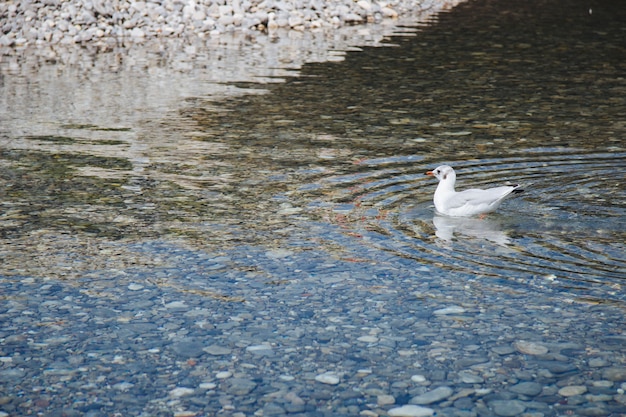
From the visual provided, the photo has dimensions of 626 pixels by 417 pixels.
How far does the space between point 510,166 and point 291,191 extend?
3.04 meters

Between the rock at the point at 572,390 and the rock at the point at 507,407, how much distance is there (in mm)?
342

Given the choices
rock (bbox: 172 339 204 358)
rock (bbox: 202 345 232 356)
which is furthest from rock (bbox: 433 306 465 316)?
rock (bbox: 172 339 204 358)

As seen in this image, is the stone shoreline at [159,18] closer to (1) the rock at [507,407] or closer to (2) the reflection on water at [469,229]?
(2) the reflection on water at [469,229]

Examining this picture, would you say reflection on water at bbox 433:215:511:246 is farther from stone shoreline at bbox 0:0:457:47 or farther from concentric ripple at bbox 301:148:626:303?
stone shoreline at bbox 0:0:457:47

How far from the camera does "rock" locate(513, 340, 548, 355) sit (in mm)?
6891

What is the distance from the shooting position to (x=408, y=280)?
327 inches

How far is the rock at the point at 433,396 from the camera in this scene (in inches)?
244

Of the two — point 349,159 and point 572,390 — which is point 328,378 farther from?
point 349,159

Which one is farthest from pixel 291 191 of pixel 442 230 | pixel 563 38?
pixel 563 38

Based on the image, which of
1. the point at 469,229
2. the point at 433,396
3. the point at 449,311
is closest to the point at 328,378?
the point at 433,396

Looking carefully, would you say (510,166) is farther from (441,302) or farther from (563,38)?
(563,38)

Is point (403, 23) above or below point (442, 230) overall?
above

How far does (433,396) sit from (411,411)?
10.4 inches

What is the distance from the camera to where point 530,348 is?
22.8 ft
